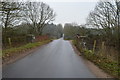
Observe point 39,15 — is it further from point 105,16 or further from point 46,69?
point 46,69

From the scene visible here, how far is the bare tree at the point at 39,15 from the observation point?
40.5m

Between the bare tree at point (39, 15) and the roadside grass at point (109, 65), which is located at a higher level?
the bare tree at point (39, 15)

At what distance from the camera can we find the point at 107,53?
1145 cm

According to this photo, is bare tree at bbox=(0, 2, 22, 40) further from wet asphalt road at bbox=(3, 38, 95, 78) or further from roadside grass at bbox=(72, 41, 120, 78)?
roadside grass at bbox=(72, 41, 120, 78)

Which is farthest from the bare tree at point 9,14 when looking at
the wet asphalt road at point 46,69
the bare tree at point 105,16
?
the bare tree at point 105,16

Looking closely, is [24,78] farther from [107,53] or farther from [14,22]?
[14,22]

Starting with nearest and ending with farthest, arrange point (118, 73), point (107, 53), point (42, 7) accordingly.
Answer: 1. point (118, 73)
2. point (107, 53)
3. point (42, 7)

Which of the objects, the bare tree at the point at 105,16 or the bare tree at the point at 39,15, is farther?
the bare tree at the point at 39,15

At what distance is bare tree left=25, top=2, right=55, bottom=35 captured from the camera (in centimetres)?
4047

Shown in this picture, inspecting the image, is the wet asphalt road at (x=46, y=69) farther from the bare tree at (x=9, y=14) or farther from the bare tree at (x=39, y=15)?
the bare tree at (x=39, y=15)

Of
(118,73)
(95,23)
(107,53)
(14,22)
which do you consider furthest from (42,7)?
(118,73)

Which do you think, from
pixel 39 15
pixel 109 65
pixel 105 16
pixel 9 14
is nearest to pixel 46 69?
pixel 109 65

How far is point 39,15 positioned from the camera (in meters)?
42.4

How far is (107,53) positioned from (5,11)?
9250mm
